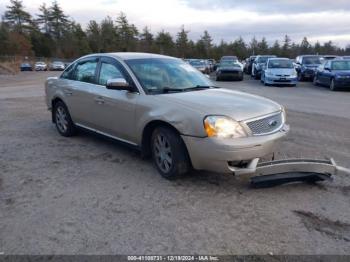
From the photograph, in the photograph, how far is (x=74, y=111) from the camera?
7.01 meters

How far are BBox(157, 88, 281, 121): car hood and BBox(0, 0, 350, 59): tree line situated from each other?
251 feet

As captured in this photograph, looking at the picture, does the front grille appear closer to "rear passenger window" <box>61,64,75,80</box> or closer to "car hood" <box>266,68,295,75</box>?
"rear passenger window" <box>61,64,75,80</box>

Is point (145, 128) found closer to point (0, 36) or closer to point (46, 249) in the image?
point (46, 249)

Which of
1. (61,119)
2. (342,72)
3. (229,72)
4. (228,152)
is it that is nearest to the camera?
(228,152)

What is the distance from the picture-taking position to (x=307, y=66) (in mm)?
25422

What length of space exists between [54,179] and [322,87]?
19228 millimetres

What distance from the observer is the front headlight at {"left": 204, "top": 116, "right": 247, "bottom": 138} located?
14.8 feet

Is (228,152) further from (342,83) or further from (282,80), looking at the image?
(282,80)

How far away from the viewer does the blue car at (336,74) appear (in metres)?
18.5

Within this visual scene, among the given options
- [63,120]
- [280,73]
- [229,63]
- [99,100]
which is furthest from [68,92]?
[229,63]

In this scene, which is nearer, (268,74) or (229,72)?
(268,74)

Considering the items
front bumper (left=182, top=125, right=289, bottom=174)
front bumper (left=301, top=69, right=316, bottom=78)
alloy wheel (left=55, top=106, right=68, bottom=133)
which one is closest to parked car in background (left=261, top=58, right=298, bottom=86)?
front bumper (left=301, top=69, right=316, bottom=78)

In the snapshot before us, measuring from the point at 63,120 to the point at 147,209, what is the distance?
3.99m

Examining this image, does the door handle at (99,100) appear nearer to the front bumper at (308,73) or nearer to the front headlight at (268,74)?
the front headlight at (268,74)
